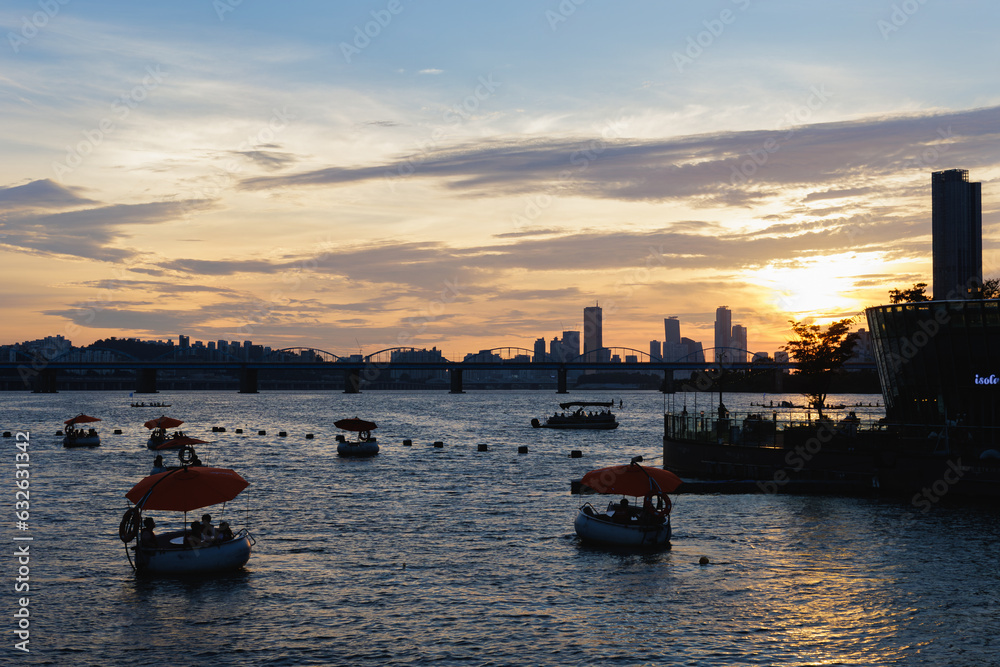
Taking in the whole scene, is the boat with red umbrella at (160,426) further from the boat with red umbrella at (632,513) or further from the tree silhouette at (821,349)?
the tree silhouette at (821,349)

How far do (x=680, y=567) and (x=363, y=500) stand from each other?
27061 mm

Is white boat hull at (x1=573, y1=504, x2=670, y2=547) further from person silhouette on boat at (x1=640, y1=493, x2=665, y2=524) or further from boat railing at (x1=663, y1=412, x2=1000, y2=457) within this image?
boat railing at (x1=663, y1=412, x2=1000, y2=457)

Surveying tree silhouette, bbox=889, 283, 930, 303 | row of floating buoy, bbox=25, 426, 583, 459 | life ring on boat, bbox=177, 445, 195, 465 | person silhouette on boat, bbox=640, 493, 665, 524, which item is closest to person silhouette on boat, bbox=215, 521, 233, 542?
life ring on boat, bbox=177, 445, 195, 465

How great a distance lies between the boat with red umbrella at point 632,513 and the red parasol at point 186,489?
14.8 m

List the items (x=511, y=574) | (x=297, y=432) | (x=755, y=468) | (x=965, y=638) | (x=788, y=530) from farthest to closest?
(x=297, y=432) < (x=755, y=468) < (x=788, y=530) < (x=511, y=574) < (x=965, y=638)

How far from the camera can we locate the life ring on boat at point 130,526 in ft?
114

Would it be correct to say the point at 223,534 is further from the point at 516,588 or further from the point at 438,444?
the point at 438,444

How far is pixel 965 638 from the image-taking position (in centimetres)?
2659

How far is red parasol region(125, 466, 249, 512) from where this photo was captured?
3234cm

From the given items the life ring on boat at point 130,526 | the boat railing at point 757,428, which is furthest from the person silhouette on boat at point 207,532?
the boat railing at point 757,428

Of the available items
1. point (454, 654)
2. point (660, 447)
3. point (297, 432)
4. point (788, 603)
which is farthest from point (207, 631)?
point (297, 432)

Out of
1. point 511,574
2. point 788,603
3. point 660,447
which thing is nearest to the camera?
point 788,603

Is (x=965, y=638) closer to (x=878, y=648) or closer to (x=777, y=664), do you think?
(x=878, y=648)

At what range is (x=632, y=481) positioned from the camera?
124 feet
